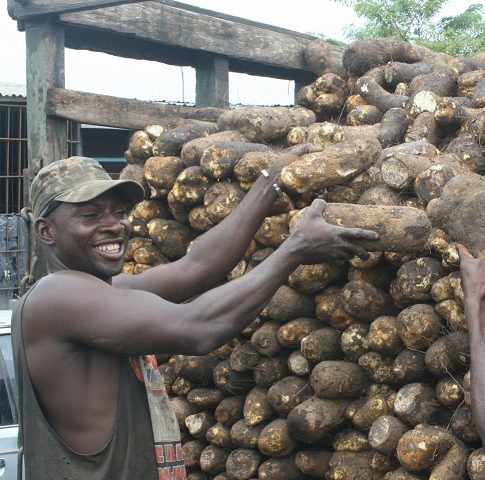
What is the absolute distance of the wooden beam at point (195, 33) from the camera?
511cm

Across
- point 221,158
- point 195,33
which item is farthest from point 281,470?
point 195,33

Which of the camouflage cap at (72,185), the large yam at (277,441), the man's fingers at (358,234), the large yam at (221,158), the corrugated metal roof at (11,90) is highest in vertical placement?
the corrugated metal roof at (11,90)

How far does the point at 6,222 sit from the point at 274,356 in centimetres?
530

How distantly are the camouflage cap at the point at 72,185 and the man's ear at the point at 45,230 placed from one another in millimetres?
22

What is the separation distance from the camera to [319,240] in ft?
9.04

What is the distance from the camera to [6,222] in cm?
839

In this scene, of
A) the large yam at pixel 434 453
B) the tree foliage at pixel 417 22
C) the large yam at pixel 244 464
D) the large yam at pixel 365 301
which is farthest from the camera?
the tree foliage at pixel 417 22

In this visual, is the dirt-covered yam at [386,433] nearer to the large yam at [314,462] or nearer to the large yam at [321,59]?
the large yam at [314,462]

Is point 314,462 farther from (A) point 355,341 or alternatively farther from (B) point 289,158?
(B) point 289,158

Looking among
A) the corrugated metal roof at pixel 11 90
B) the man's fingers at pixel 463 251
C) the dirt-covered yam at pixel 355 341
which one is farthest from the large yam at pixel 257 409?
the corrugated metal roof at pixel 11 90

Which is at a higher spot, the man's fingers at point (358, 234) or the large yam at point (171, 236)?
the large yam at point (171, 236)

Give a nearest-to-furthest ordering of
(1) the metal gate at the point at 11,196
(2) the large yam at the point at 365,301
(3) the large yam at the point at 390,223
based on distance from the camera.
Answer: (3) the large yam at the point at 390,223 → (2) the large yam at the point at 365,301 → (1) the metal gate at the point at 11,196

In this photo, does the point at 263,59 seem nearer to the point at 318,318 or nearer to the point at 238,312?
the point at 318,318

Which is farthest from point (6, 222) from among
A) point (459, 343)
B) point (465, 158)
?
point (459, 343)
